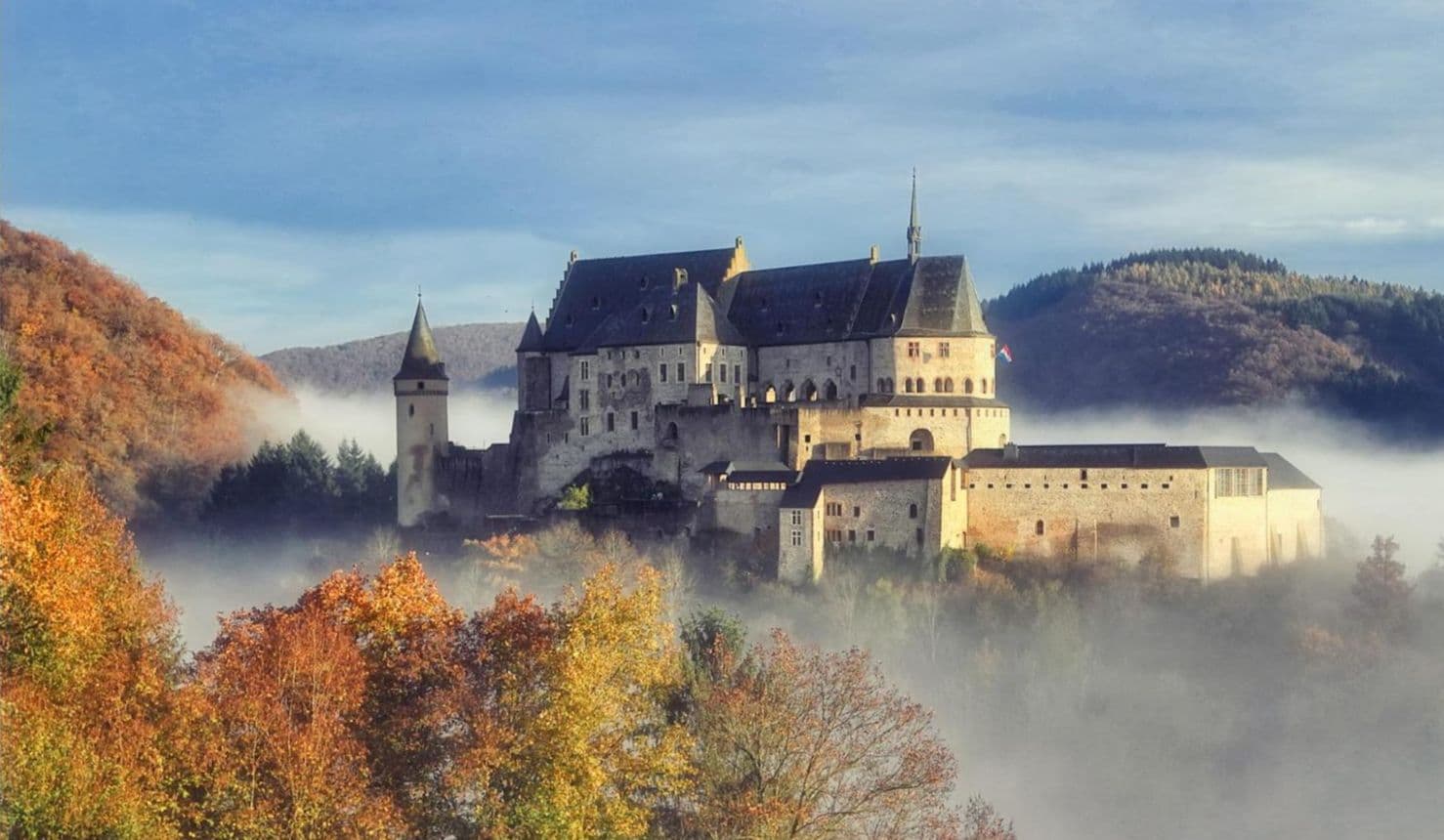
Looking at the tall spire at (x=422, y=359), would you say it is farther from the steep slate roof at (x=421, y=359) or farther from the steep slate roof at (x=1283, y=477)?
the steep slate roof at (x=1283, y=477)

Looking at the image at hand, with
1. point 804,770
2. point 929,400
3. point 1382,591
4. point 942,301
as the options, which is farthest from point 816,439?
point 804,770

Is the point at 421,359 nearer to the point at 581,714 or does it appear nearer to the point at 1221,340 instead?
the point at 581,714

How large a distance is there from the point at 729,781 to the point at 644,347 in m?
32.9

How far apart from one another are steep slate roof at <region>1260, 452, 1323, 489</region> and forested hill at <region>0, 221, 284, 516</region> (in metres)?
37.7

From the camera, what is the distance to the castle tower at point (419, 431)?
67.9 m

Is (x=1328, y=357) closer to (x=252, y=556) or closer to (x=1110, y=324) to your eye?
(x=1110, y=324)

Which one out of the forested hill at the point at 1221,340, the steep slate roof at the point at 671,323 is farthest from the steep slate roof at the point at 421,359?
the forested hill at the point at 1221,340

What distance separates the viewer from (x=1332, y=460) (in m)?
91.4

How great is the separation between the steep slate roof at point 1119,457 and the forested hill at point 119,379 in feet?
102

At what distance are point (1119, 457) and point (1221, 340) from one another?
64.7 metres

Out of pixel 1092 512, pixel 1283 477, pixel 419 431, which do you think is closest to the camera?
pixel 1092 512


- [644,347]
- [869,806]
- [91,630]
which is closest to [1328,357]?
[644,347]

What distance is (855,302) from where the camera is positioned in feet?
211

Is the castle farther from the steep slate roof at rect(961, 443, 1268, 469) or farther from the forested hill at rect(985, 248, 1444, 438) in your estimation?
the forested hill at rect(985, 248, 1444, 438)
